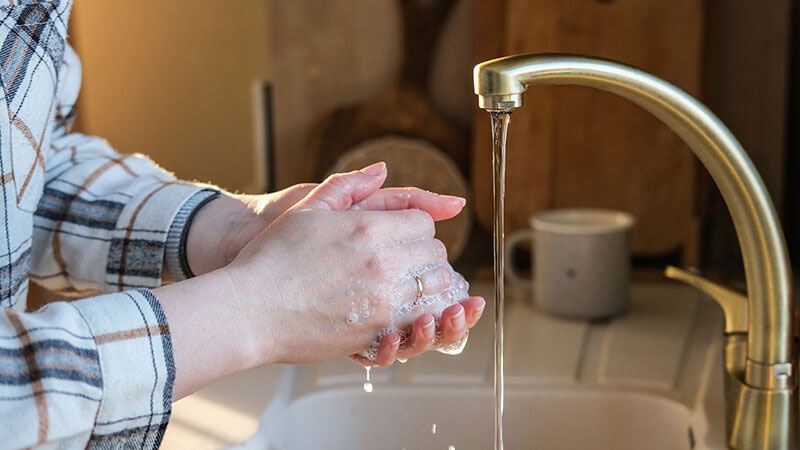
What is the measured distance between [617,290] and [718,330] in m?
0.12

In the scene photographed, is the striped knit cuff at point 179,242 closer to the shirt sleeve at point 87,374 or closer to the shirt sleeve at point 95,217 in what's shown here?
the shirt sleeve at point 95,217

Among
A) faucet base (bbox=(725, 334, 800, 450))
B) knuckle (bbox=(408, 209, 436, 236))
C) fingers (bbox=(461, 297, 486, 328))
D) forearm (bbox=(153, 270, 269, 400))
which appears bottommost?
faucet base (bbox=(725, 334, 800, 450))

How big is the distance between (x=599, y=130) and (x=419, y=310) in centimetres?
64

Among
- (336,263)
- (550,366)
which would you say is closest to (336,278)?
(336,263)

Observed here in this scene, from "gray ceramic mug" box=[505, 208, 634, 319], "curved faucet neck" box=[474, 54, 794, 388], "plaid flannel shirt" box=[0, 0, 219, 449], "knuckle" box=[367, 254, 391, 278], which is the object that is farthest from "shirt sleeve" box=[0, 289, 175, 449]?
"gray ceramic mug" box=[505, 208, 634, 319]

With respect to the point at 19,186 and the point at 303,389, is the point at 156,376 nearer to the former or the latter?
the point at 19,186

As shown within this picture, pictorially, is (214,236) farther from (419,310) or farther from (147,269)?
(419,310)

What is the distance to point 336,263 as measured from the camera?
60 centimetres

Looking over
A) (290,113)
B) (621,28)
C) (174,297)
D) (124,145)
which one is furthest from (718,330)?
(124,145)

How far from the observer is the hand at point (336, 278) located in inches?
22.6

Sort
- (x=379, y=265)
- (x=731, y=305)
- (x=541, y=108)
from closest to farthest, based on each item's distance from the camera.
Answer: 1. (x=379, y=265)
2. (x=731, y=305)
3. (x=541, y=108)

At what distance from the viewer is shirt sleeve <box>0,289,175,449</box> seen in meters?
0.49

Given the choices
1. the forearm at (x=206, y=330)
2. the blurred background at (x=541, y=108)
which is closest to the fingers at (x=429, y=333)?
the forearm at (x=206, y=330)

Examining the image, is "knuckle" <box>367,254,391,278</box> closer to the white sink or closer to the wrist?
the wrist
